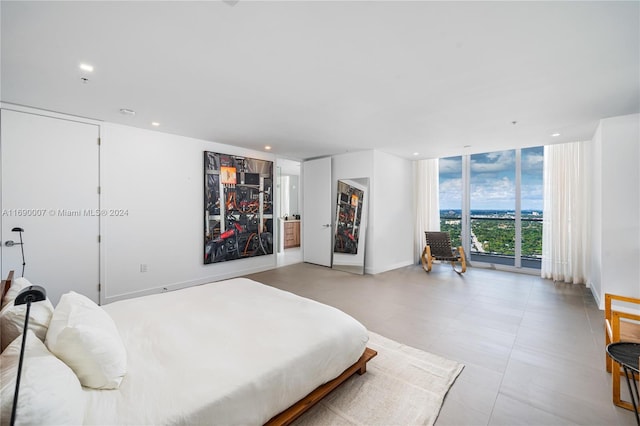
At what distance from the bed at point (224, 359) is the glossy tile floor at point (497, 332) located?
0.88m

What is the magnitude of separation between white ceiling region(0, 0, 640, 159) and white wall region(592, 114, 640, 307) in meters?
0.28

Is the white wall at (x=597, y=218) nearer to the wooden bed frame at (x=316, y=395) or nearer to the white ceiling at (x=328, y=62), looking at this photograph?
the white ceiling at (x=328, y=62)

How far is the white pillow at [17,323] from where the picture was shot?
1297 millimetres

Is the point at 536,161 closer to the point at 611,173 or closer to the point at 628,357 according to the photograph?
the point at 611,173

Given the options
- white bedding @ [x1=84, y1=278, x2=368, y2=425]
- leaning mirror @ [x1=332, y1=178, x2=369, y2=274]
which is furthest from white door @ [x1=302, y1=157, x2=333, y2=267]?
white bedding @ [x1=84, y1=278, x2=368, y2=425]

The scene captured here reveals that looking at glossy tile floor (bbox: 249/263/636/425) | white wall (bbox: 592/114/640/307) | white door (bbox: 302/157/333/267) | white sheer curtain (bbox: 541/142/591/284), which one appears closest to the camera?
glossy tile floor (bbox: 249/263/636/425)

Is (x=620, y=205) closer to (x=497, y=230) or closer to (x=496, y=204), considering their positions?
(x=496, y=204)

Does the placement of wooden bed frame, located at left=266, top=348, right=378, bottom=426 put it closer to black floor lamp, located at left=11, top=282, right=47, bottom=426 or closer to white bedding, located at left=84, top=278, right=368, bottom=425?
white bedding, located at left=84, top=278, right=368, bottom=425

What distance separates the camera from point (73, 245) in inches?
137

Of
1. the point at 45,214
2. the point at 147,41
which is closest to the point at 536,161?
the point at 147,41

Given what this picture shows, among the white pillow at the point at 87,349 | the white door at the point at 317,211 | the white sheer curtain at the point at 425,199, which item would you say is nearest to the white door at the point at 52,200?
the white pillow at the point at 87,349

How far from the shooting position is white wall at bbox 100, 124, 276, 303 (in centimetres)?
379

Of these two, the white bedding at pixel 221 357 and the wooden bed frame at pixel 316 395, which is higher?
the white bedding at pixel 221 357

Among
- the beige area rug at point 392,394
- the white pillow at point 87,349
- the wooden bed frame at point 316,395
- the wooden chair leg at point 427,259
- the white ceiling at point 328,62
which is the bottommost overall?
the beige area rug at point 392,394
